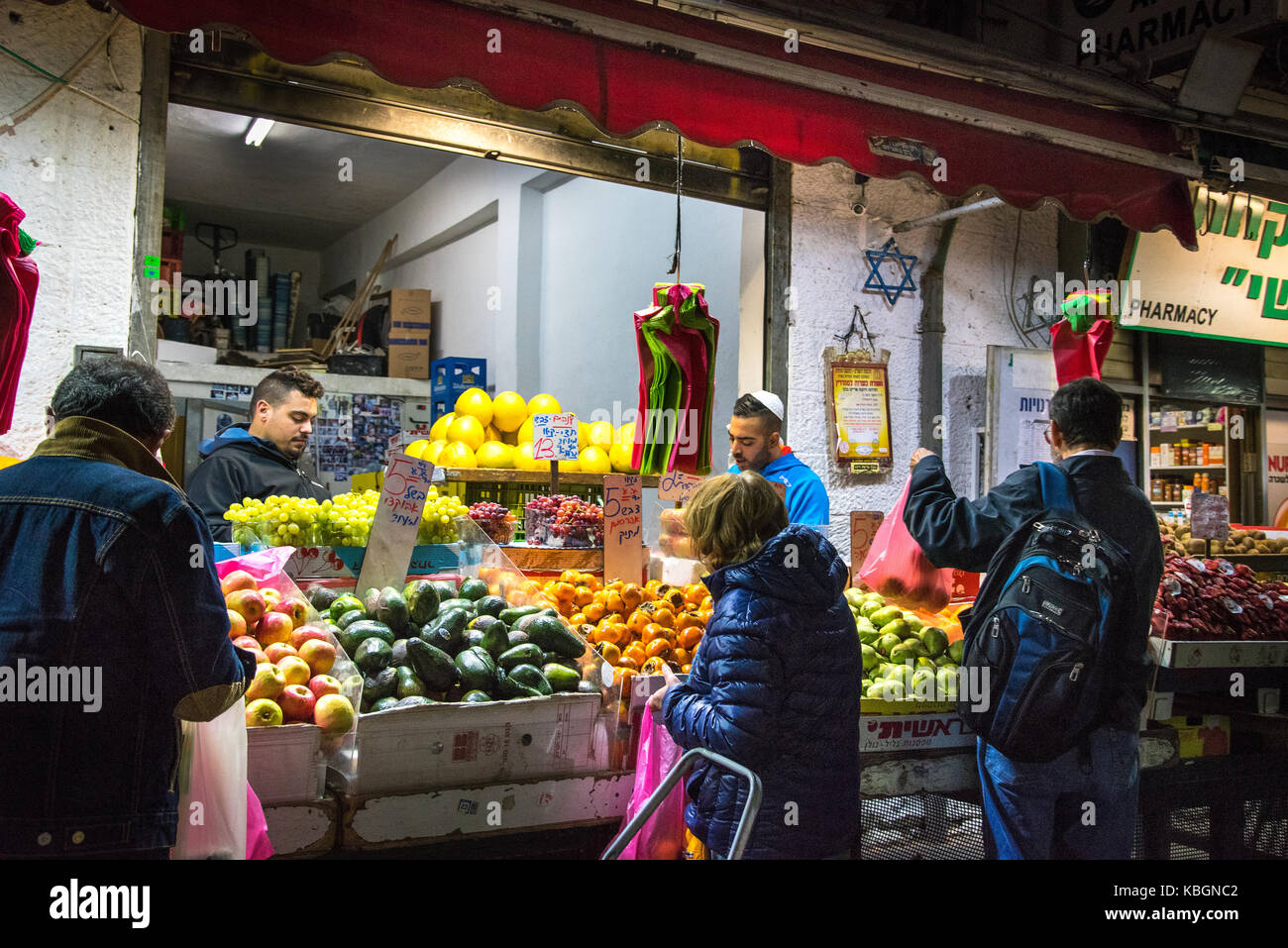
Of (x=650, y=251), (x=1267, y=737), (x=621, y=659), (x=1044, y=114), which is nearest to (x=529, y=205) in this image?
(x=650, y=251)

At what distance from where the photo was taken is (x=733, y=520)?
251 centimetres

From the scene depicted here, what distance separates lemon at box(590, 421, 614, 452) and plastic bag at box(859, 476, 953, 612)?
66.8 inches

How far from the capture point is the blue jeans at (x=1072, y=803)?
2908 millimetres

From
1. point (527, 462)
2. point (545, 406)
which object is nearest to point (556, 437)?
point (527, 462)

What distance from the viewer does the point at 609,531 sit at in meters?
4.05

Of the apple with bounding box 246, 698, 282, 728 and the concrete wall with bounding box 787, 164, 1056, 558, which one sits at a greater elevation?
the concrete wall with bounding box 787, 164, 1056, 558

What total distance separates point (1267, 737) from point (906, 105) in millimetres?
3290

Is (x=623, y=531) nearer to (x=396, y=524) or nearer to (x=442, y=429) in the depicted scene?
(x=396, y=524)

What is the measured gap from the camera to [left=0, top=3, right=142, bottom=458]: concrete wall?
3.65 metres

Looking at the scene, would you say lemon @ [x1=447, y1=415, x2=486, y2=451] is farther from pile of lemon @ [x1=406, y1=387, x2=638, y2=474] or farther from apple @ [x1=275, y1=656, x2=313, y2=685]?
apple @ [x1=275, y1=656, x2=313, y2=685]

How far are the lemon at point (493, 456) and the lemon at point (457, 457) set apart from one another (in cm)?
4

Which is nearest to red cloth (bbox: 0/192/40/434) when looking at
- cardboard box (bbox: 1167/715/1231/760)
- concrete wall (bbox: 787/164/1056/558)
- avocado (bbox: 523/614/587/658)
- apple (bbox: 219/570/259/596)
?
apple (bbox: 219/570/259/596)

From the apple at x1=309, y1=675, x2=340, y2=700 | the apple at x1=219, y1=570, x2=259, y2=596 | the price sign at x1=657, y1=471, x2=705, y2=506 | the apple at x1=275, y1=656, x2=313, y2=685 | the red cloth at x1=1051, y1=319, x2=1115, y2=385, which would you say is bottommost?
the apple at x1=309, y1=675, x2=340, y2=700

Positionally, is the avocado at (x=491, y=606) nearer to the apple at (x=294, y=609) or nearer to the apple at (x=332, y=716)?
the apple at (x=294, y=609)
